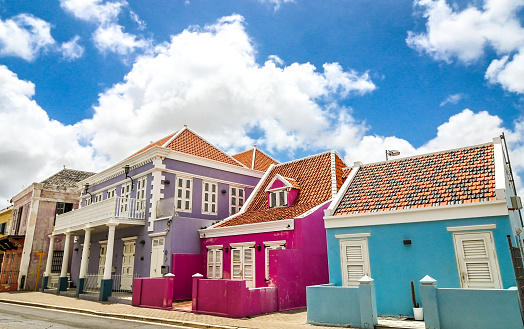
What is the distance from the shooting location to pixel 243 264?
52.4ft

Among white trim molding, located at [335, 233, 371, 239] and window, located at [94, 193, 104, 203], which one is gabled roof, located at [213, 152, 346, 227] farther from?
window, located at [94, 193, 104, 203]

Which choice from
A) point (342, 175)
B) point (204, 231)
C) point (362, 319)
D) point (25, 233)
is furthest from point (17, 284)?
A: point (362, 319)

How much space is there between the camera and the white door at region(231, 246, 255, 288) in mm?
15596

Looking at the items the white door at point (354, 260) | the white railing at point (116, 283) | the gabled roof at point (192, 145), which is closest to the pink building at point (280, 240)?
the white door at point (354, 260)

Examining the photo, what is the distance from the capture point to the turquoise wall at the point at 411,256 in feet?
32.7

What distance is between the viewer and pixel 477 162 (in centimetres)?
1193

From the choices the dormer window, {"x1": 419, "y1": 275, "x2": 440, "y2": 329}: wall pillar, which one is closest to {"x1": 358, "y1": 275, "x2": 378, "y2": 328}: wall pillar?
{"x1": 419, "y1": 275, "x2": 440, "y2": 329}: wall pillar

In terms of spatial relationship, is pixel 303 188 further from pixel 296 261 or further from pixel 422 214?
pixel 422 214

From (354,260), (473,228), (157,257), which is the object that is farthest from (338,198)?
(157,257)

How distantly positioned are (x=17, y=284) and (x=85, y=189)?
8.01 metres

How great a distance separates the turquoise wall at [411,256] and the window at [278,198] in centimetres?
666

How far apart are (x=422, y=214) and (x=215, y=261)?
9.92 meters

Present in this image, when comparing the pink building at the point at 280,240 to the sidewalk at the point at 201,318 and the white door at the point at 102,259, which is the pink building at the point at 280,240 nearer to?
the sidewalk at the point at 201,318

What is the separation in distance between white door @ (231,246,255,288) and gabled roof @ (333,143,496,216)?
16.2 ft
